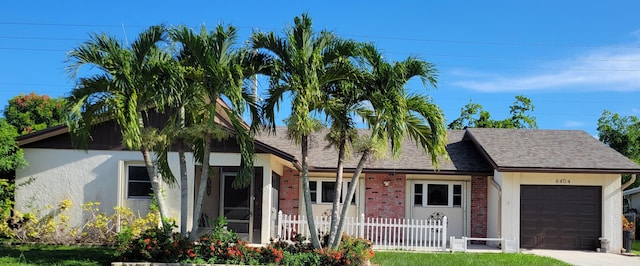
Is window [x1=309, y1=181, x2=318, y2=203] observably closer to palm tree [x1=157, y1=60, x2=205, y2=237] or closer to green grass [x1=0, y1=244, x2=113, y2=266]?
green grass [x1=0, y1=244, x2=113, y2=266]

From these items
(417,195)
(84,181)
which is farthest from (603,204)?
(84,181)

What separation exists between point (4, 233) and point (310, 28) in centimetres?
965

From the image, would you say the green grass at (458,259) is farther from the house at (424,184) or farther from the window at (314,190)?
the window at (314,190)

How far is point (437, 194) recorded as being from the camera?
22.0 m

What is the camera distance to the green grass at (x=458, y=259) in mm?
14992

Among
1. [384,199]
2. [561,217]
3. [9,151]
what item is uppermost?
[9,151]

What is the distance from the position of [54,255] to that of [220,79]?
5.46 meters

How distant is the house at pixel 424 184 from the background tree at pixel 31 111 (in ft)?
43.8

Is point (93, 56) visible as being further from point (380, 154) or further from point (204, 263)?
point (380, 154)

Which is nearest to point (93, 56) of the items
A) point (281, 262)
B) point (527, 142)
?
point (281, 262)

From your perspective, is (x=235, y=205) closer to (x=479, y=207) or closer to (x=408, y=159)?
→ (x=408, y=159)

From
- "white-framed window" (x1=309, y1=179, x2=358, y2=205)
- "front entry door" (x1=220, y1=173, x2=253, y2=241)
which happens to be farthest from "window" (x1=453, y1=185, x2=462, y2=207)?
"front entry door" (x1=220, y1=173, x2=253, y2=241)

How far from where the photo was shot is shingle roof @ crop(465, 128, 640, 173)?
19281 mm

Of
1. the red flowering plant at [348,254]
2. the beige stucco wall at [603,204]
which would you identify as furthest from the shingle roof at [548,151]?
the red flowering plant at [348,254]
